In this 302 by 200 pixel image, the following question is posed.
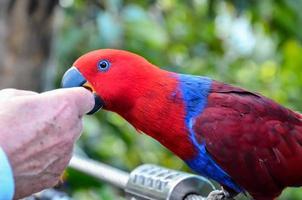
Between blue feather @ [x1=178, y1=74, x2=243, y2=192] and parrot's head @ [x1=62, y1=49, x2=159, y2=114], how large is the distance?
0.29ft

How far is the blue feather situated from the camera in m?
1.38

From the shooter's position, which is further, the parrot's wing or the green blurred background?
A: the green blurred background

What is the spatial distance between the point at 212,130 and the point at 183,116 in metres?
0.07

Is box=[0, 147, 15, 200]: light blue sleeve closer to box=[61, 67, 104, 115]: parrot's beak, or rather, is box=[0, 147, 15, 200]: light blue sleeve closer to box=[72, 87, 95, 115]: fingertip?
box=[72, 87, 95, 115]: fingertip

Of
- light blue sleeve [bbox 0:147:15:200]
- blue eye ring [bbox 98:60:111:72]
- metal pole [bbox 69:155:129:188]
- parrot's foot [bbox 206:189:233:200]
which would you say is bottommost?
metal pole [bbox 69:155:129:188]

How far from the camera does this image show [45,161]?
1.10m

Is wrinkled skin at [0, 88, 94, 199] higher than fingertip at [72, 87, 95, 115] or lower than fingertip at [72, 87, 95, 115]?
lower

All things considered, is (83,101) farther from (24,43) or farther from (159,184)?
(24,43)

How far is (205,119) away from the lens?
4.53 ft

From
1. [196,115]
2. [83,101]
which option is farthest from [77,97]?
[196,115]

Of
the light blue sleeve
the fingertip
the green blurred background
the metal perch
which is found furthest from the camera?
the green blurred background

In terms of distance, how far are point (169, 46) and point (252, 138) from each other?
71.6 inches

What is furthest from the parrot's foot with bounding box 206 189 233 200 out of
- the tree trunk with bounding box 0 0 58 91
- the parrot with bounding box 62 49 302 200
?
the tree trunk with bounding box 0 0 58 91

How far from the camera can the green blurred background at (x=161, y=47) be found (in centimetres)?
235
